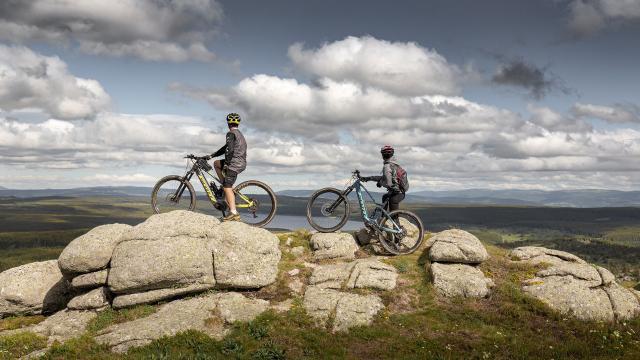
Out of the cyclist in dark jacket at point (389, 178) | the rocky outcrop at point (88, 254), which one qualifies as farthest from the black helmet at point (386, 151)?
the rocky outcrop at point (88, 254)

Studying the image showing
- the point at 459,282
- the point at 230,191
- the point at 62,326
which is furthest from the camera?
the point at 230,191

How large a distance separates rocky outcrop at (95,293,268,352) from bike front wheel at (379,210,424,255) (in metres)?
7.40

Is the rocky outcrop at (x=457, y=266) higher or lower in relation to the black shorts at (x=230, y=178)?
lower

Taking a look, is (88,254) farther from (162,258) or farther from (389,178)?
(389,178)

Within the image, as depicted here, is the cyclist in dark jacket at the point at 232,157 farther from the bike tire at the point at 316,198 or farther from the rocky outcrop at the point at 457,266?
the rocky outcrop at the point at 457,266

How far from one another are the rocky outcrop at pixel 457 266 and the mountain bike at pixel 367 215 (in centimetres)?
152

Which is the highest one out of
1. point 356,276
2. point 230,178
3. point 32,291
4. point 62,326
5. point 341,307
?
point 230,178

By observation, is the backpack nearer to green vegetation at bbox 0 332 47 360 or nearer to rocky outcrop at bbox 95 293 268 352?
rocky outcrop at bbox 95 293 268 352

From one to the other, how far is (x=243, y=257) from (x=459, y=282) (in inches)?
394

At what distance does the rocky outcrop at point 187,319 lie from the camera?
14.9 m

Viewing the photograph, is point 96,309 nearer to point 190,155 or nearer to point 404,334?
point 190,155

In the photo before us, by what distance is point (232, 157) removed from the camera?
1995cm

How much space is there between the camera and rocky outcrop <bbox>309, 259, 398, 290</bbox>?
18.4 meters

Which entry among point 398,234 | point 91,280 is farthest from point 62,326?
point 398,234
